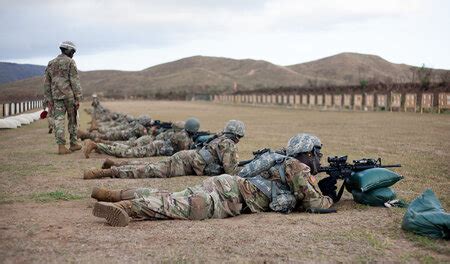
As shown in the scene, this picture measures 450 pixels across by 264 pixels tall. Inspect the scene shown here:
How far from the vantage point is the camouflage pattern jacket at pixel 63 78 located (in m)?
11.7

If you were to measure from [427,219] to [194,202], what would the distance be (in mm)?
2362

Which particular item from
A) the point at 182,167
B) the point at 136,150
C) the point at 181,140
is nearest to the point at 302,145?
the point at 182,167

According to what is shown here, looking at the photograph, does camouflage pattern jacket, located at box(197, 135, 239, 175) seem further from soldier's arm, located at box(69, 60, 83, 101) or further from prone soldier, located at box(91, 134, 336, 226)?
soldier's arm, located at box(69, 60, 83, 101)

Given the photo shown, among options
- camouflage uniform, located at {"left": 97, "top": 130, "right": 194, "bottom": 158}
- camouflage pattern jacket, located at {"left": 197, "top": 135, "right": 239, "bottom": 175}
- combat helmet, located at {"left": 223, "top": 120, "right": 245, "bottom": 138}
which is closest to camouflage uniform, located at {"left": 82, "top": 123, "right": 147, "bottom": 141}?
camouflage uniform, located at {"left": 97, "top": 130, "right": 194, "bottom": 158}

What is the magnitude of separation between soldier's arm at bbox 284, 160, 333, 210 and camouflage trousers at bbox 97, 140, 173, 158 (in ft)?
19.0

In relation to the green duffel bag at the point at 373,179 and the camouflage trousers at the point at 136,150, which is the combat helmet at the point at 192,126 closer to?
the camouflage trousers at the point at 136,150

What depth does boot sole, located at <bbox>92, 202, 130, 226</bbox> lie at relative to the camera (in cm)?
514

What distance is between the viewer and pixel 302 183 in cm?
568

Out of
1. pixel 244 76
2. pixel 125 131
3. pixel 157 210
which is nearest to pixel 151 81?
pixel 244 76

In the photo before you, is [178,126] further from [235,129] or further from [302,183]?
[302,183]

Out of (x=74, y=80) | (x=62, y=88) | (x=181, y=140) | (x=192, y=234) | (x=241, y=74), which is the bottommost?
(x=192, y=234)

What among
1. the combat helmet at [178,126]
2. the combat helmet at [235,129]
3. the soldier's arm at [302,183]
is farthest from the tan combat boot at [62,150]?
the soldier's arm at [302,183]

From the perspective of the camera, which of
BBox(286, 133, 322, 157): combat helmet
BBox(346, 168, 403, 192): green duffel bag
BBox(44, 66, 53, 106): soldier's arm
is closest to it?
BBox(286, 133, 322, 157): combat helmet

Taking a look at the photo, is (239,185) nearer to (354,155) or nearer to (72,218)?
(72,218)
